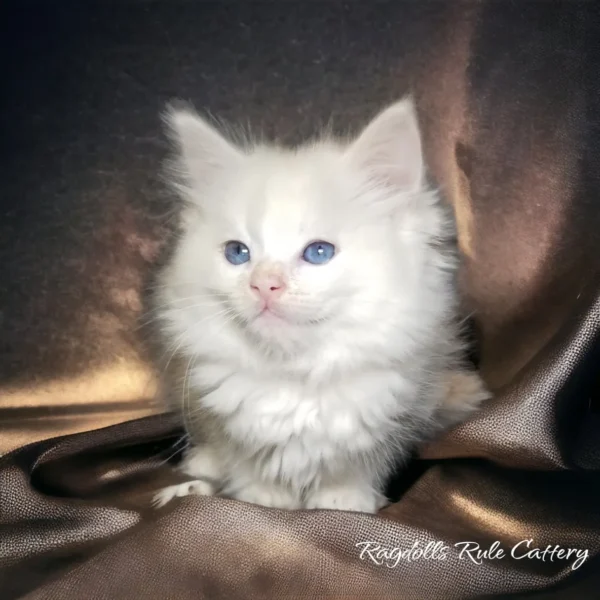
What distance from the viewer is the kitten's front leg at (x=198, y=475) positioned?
1.36m

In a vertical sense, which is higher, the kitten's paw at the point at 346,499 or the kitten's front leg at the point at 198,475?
the kitten's front leg at the point at 198,475

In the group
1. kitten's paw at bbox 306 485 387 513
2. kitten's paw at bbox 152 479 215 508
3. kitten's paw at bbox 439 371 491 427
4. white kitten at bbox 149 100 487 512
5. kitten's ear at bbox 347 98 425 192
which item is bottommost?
kitten's paw at bbox 306 485 387 513

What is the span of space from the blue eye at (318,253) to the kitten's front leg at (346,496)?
0.44 meters

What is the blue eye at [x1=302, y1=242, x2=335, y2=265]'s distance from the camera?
114 centimetres

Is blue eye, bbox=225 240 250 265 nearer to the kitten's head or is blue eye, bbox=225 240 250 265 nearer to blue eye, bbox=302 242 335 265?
the kitten's head

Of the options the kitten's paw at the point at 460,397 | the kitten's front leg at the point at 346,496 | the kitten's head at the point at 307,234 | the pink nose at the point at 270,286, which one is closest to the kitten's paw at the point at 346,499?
the kitten's front leg at the point at 346,496

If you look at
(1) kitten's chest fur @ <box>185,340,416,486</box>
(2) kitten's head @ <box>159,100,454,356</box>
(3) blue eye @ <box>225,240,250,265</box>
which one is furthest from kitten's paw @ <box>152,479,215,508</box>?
(3) blue eye @ <box>225,240,250,265</box>

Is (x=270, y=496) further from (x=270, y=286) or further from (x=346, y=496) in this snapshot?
(x=270, y=286)

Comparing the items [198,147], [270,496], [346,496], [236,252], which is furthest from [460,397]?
[198,147]

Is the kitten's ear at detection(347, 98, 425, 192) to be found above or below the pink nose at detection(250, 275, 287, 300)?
above

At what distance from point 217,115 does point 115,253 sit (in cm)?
42

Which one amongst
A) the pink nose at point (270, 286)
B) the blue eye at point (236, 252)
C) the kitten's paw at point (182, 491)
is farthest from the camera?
the kitten's paw at point (182, 491)

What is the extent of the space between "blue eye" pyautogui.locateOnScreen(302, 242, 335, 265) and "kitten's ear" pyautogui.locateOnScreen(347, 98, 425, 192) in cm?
19

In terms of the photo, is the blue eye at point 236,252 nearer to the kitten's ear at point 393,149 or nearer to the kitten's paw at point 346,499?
the kitten's ear at point 393,149
